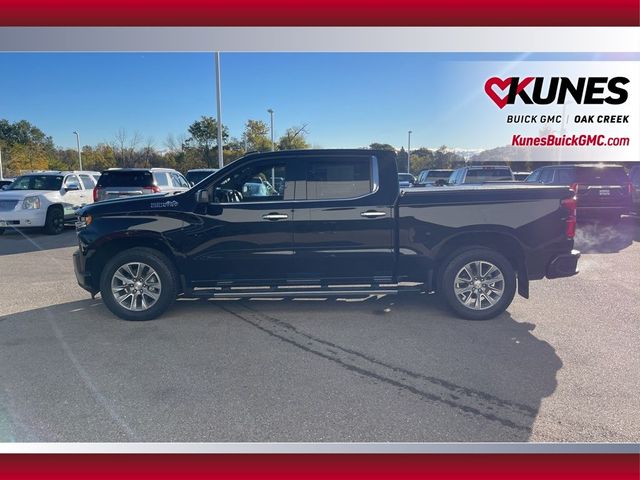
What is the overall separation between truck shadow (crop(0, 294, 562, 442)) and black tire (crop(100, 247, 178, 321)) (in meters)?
0.13

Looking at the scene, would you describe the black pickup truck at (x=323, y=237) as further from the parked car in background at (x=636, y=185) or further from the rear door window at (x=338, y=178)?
the parked car in background at (x=636, y=185)

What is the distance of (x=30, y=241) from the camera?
11352 mm

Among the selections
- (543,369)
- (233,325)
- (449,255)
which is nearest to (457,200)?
(449,255)

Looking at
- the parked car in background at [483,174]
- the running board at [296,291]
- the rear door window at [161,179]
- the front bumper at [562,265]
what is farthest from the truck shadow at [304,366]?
the parked car in background at [483,174]

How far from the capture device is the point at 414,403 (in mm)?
3238

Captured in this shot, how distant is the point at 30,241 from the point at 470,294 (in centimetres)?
1162

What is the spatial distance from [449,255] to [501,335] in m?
1.07

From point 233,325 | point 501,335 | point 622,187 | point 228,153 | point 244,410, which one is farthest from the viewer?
point 228,153

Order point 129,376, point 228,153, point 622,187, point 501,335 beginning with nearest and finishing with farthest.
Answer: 1. point 129,376
2. point 501,335
3. point 622,187
4. point 228,153

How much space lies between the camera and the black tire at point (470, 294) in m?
4.95

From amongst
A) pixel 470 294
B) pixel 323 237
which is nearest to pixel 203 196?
pixel 323 237

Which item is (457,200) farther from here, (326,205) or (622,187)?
(622,187)

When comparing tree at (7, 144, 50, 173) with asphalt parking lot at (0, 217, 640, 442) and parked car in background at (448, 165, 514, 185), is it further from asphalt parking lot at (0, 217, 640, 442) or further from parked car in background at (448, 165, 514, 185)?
asphalt parking lot at (0, 217, 640, 442)

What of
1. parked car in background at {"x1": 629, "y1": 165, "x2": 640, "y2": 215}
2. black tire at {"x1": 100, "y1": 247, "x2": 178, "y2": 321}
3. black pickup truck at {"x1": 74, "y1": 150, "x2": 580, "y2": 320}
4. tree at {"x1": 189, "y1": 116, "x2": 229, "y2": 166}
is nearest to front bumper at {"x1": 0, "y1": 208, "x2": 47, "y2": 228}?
black pickup truck at {"x1": 74, "y1": 150, "x2": 580, "y2": 320}
